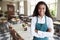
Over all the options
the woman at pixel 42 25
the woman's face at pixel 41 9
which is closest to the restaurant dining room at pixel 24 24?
the woman at pixel 42 25

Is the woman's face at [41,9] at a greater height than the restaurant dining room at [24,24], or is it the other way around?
the woman's face at [41,9]

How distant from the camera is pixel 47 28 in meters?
1.25

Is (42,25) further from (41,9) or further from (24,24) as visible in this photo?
(24,24)

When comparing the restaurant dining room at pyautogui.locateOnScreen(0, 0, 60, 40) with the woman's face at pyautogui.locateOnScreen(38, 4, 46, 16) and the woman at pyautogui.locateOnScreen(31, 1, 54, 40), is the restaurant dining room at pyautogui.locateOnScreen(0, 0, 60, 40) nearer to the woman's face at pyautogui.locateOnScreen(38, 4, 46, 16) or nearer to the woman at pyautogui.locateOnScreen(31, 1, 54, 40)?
the woman at pyautogui.locateOnScreen(31, 1, 54, 40)

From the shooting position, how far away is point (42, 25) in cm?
122

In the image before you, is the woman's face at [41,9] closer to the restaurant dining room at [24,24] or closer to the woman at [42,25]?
the woman at [42,25]

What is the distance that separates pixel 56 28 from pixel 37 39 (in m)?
4.86

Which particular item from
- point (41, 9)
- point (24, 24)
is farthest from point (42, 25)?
point (24, 24)

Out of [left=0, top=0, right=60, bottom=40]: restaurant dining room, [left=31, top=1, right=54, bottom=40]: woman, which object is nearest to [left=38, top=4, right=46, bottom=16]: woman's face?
[left=31, top=1, right=54, bottom=40]: woman

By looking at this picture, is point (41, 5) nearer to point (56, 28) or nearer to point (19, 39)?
point (19, 39)

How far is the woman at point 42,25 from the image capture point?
1214mm

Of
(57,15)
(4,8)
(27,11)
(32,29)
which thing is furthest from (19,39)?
(4,8)

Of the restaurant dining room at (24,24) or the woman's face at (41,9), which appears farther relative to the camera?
the restaurant dining room at (24,24)

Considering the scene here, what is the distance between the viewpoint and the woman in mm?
1214
